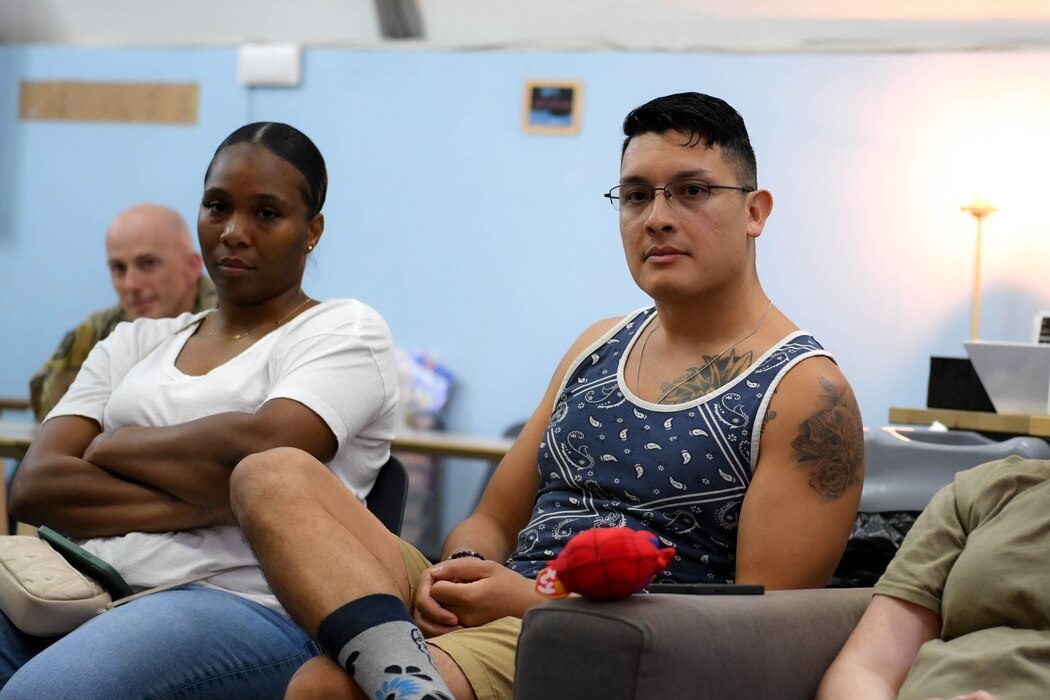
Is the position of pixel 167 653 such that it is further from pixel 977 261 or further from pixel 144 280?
pixel 977 261

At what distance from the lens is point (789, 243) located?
16.3ft

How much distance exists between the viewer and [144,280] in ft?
11.4

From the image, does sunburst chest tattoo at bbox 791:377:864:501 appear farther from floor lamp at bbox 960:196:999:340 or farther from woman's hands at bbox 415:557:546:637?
floor lamp at bbox 960:196:999:340

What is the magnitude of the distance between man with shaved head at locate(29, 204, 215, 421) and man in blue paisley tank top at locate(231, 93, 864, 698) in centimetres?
173

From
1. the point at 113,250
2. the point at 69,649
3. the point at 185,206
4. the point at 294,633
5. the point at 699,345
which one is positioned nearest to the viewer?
the point at 69,649

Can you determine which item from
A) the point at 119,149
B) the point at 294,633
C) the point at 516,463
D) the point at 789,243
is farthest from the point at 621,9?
the point at 294,633

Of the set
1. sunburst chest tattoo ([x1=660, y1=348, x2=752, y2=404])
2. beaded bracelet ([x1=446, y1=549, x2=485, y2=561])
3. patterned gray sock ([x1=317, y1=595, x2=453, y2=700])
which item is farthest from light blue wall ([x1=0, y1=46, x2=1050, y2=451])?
patterned gray sock ([x1=317, y1=595, x2=453, y2=700])

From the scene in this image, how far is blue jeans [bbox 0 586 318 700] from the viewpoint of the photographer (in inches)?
61.7

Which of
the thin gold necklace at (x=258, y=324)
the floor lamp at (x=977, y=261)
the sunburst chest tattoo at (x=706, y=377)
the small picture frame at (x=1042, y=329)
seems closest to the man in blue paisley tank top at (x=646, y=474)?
the sunburst chest tattoo at (x=706, y=377)

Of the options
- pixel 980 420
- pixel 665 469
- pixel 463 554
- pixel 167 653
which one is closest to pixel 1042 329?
pixel 980 420

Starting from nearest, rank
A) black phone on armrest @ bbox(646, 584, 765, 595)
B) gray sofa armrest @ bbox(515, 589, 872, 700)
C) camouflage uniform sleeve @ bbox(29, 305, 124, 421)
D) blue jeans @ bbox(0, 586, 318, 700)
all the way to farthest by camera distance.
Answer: gray sofa armrest @ bbox(515, 589, 872, 700)
black phone on armrest @ bbox(646, 584, 765, 595)
blue jeans @ bbox(0, 586, 318, 700)
camouflage uniform sleeve @ bbox(29, 305, 124, 421)

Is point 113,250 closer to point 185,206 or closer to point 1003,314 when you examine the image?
point 185,206

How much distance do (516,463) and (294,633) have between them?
0.49 metres

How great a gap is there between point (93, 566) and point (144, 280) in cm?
177
